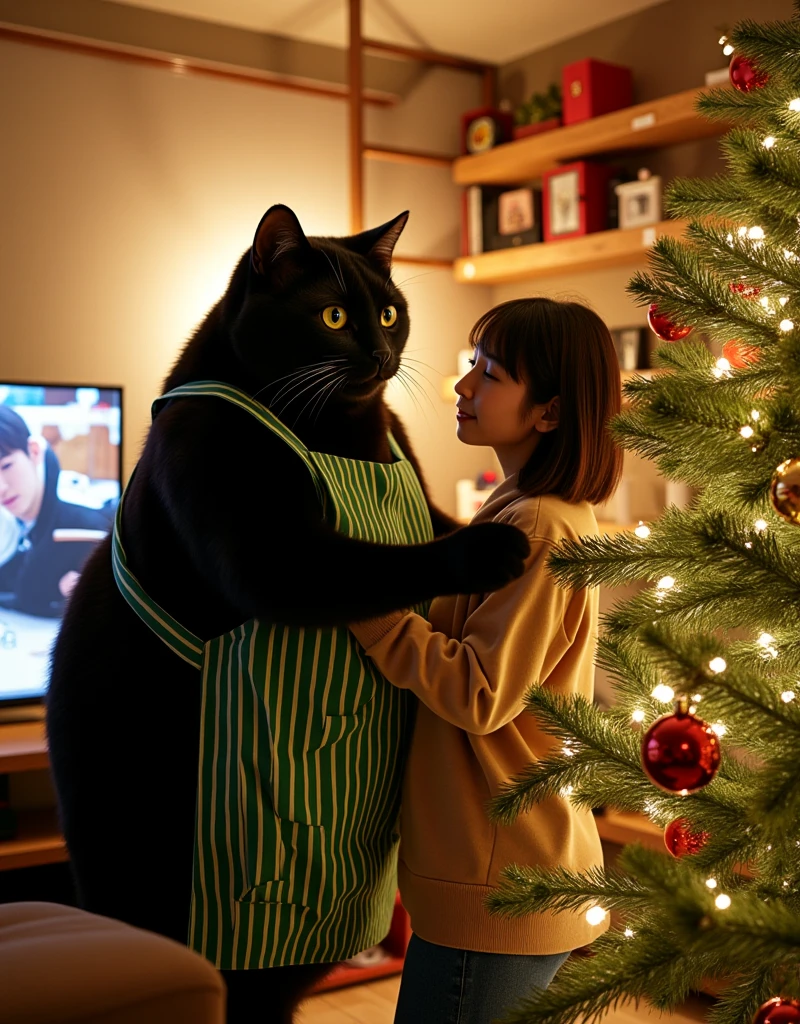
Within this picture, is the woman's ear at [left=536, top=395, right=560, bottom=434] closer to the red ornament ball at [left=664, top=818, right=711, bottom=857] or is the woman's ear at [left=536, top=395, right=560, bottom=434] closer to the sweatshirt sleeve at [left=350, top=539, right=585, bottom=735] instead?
the sweatshirt sleeve at [left=350, top=539, right=585, bottom=735]

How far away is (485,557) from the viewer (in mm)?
1014

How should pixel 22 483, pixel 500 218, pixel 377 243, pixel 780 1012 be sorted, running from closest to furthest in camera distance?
1. pixel 780 1012
2. pixel 377 243
3. pixel 22 483
4. pixel 500 218

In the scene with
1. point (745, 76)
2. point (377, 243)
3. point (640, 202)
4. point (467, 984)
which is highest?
point (640, 202)

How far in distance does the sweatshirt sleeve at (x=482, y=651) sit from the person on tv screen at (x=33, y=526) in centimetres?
179

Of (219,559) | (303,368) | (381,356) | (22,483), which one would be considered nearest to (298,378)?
(303,368)

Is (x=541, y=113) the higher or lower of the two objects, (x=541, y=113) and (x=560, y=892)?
the higher

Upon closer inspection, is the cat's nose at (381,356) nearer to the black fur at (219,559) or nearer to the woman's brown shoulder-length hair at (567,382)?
the black fur at (219,559)

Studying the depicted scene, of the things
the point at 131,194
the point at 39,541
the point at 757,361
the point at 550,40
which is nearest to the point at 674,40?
the point at 550,40

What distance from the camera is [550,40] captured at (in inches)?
143

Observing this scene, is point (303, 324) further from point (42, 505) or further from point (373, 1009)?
point (373, 1009)

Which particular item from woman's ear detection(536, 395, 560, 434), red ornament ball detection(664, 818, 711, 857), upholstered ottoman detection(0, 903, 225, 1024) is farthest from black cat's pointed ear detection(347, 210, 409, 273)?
upholstered ottoman detection(0, 903, 225, 1024)

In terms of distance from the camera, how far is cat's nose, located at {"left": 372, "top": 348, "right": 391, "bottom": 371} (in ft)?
4.01

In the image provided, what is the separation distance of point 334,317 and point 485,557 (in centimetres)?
37

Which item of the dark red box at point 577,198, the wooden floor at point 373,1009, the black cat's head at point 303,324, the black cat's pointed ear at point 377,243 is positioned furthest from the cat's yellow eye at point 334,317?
the dark red box at point 577,198
